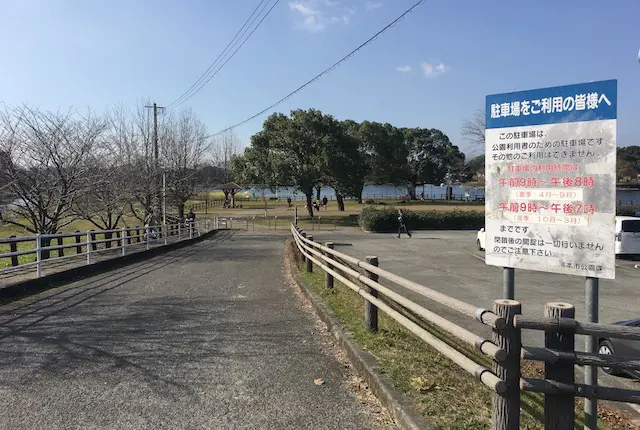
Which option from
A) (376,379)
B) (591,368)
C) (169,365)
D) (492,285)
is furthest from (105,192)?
(591,368)

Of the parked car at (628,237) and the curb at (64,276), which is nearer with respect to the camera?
the curb at (64,276)

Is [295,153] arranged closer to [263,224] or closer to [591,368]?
[263,224]

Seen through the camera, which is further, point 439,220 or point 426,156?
point 426,156

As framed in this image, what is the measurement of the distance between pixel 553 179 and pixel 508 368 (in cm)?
138

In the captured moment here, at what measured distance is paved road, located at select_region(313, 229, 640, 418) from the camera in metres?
9.62

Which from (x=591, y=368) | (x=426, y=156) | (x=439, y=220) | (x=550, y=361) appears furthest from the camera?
(x=426, y=156)

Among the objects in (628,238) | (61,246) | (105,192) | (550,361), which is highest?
(105,192)

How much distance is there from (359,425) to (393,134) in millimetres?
75255

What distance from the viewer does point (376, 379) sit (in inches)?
176

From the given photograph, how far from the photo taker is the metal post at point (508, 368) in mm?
3043

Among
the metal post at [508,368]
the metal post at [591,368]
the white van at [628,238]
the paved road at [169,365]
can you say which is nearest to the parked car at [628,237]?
the white van at [628,238]

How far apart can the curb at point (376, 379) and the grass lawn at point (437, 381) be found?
0.08 m

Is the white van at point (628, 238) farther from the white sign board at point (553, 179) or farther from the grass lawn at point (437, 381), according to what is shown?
the white sign board at point (553, 179)

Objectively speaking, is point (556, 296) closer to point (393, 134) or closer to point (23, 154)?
point (23, 154)
